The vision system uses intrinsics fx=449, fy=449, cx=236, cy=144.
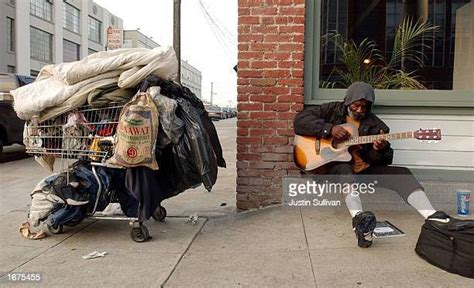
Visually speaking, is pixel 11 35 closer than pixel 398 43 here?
No

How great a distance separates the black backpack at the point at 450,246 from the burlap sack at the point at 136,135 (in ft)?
7.44

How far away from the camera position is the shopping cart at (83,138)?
3.95 meters

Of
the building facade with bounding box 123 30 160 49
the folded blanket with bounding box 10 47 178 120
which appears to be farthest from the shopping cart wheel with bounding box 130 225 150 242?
the building facade with bounding box 123 30 160 49

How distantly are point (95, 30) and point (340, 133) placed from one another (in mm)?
66515

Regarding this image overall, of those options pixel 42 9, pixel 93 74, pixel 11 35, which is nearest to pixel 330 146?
pixel 93 74

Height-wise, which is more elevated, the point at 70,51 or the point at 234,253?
the point at 70,51

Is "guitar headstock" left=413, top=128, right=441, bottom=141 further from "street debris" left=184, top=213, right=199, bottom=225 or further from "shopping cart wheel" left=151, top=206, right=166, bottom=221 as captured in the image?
"shopping cart wheel" left=151, top=206, right=166, bottom=221

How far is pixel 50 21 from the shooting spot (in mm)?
49188

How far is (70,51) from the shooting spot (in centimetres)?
5597

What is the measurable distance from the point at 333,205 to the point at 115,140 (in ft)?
8.03

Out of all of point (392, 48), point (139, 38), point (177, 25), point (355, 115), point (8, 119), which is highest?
point (139, 38)

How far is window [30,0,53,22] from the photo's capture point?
44.5 meters

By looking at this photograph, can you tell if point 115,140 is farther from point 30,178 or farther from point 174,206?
point 30,178

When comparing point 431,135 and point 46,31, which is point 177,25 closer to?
point 431,135
